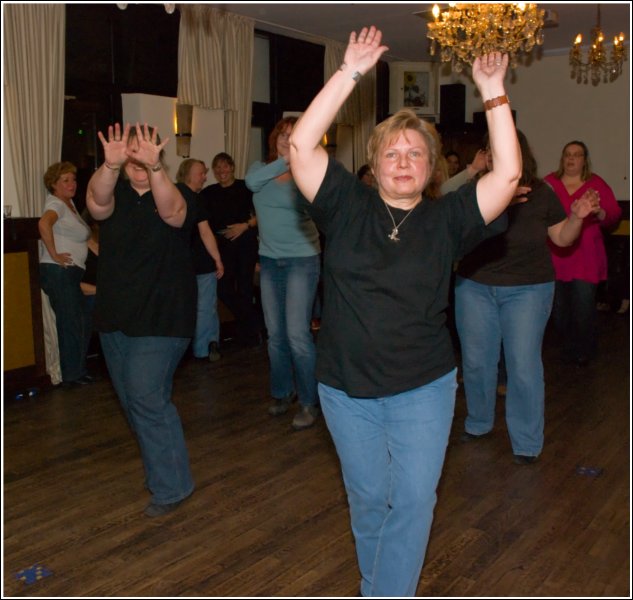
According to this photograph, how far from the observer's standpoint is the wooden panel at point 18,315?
16.6 feet

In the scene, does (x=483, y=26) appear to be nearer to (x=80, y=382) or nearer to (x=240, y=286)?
(x=240, y=286)

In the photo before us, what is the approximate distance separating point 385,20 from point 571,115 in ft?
10.1

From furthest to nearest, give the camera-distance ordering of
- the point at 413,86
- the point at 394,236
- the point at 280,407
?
the point at 413,86
the point at 280,407
the point at 394,236

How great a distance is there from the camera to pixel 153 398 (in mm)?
2982

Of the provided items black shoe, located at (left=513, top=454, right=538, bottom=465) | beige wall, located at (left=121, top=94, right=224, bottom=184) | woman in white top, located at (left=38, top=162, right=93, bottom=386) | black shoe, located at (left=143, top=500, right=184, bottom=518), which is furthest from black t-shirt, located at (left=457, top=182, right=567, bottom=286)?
beige wall, located at (left=121, top=94, right=224, bottom=184)

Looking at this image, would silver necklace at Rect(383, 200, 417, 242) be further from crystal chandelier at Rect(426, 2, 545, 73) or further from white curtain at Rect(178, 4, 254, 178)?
white curtain at Rect(178, 4, 254, 178)

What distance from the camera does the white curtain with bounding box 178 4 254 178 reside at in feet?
23.9

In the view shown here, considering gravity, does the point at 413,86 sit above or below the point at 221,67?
above

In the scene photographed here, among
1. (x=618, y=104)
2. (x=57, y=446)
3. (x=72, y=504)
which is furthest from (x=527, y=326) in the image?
(x=618, y=104)

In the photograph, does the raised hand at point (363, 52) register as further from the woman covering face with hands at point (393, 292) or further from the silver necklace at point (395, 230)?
the silver necklace at point (395, 230)

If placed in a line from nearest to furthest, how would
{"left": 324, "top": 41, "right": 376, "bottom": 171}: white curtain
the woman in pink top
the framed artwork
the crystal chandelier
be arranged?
the woman in pink top → the crystal chandelier → {"left": 324, "top": 41, "right": 376, "bottom": 171}: white curtain → the framed artwork

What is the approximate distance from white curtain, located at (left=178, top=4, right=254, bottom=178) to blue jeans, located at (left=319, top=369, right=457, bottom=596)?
5.69 meters

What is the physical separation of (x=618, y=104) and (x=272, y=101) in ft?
13.3

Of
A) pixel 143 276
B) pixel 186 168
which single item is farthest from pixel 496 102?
pixel 186 168
